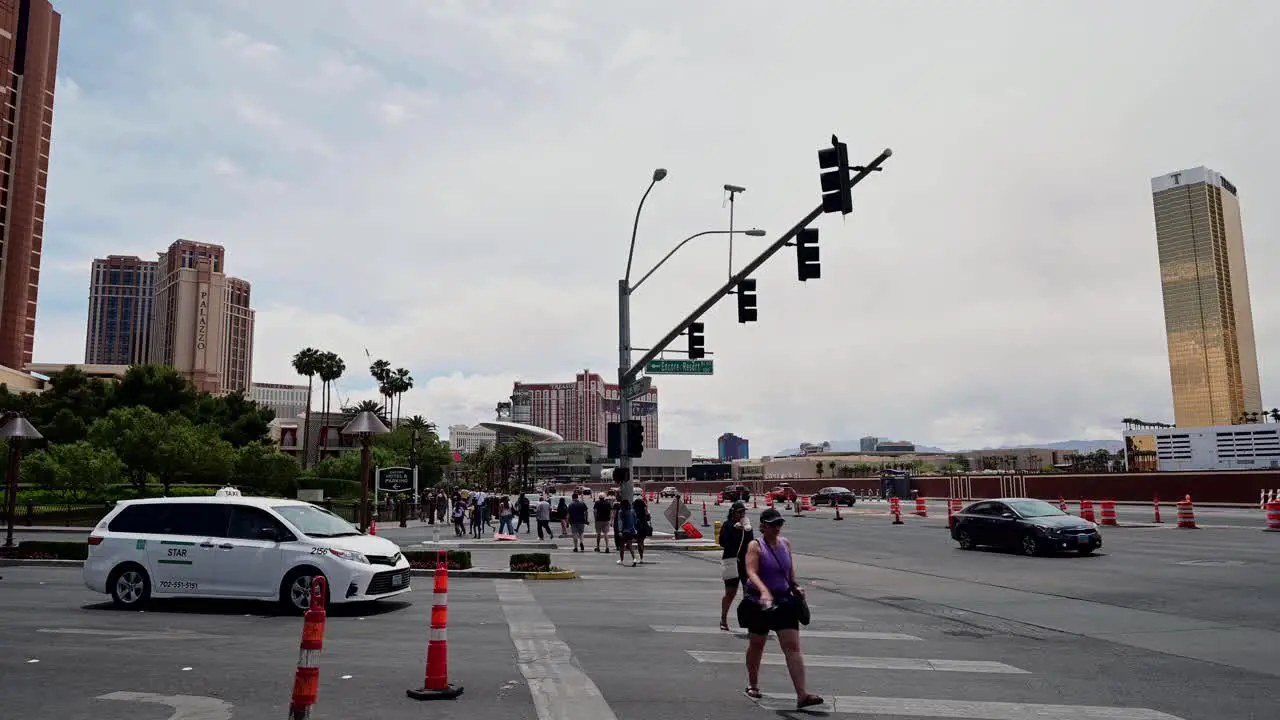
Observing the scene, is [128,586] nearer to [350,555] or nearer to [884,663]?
[350,555]

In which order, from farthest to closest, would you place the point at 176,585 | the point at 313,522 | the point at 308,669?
the point at 313,522 < the point at 176,585 < the point at 308,669

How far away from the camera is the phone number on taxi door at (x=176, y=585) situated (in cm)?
1255

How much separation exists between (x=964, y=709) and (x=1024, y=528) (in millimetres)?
17097

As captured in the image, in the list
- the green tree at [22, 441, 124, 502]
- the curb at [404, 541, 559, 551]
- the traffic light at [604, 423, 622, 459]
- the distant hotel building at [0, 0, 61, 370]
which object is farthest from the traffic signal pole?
the distant hotel building at [0, 0, 61, 370]

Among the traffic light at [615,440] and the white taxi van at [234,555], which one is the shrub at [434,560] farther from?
the traffic light at [615,440]

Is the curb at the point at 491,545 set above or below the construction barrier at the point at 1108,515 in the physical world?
below

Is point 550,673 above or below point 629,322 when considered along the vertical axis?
below

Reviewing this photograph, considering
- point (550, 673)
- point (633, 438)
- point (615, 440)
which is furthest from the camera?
point (615, 440)

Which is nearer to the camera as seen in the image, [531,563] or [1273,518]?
[531,563]

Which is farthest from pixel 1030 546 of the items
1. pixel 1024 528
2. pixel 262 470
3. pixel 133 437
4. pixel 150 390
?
pixel 150 390

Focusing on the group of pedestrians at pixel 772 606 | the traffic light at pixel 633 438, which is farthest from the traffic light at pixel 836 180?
the traffic light at pixel 633 438

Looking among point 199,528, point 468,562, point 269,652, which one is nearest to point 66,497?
point 468,562

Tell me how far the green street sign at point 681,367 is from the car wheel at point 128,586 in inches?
585

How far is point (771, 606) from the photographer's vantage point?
23.7 feet
